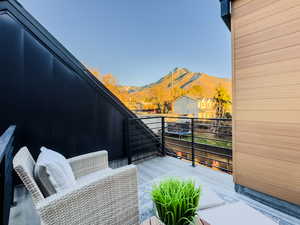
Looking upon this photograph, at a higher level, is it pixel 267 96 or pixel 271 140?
pixel 267 96

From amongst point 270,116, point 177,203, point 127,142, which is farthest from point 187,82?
point 177,203

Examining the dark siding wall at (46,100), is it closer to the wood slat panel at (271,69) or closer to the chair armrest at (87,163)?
the chair armrest at (87,163)

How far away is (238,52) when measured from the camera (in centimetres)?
212

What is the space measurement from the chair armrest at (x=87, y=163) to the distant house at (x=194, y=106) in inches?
300

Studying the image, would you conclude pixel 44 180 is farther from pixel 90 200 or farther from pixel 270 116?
pixel 270 116

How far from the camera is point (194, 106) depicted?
944cm

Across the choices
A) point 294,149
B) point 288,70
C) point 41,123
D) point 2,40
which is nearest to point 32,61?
point 2,40

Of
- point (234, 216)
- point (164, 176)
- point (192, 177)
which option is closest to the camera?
point (234, 216)

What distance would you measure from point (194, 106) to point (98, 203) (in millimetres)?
8818

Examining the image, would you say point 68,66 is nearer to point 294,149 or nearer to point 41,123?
point 41,123

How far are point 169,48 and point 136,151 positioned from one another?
944 cm

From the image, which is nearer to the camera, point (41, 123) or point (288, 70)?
point (288, 70)

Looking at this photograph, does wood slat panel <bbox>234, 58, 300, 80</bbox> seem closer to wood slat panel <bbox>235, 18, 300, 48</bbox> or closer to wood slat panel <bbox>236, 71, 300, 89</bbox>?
wood slat panel <bbox>236, 71, 300, 89</bbox>

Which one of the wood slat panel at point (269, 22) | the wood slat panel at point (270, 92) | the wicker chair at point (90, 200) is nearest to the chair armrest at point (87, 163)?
the wicker chair at point (90, 200)
